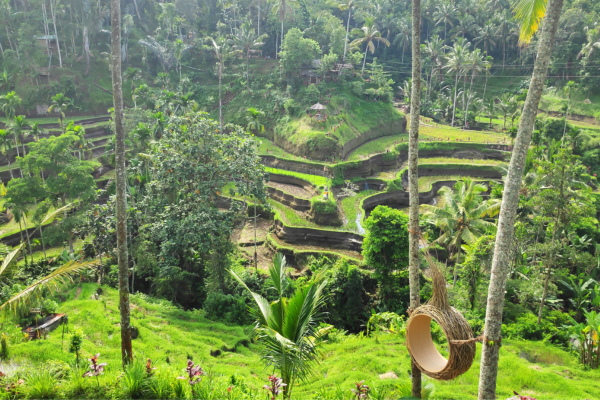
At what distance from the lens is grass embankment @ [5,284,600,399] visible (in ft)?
28.9

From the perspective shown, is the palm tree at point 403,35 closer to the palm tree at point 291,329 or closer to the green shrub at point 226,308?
the green shrub at point 226,308

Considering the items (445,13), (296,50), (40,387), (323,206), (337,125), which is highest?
(445,13)

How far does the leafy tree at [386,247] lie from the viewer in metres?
18.5

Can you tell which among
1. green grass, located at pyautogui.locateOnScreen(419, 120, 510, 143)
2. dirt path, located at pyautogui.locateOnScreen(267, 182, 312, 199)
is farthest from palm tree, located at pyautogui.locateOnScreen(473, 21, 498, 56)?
dirt path, located at pyautogui.locateOnScreen(267, 182, 312, 199)

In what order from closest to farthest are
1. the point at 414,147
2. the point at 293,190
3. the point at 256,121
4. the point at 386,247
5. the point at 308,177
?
the point at 414,147 → the point at 386,247 → the point at 256,121 → the point at 293,190 → the point at 308,177

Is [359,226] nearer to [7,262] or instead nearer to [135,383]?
[7,262]

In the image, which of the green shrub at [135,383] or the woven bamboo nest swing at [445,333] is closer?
the woven bamboo nest swing at [445,333]

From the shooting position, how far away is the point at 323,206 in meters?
26.4

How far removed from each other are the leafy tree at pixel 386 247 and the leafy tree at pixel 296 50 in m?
27.6

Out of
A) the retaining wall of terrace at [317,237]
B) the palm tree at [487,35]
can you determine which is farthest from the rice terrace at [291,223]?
the palm tree at [487,35]

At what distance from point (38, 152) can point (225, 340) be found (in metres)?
14.5

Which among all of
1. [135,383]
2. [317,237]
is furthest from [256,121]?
[135,383]

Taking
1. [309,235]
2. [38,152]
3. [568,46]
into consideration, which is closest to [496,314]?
[309,235]

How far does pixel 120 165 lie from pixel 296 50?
122ft
